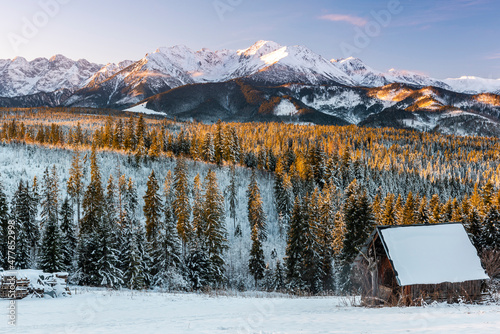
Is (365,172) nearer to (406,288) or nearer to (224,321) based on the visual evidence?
(406,288)

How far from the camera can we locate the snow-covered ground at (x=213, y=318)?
442 inches

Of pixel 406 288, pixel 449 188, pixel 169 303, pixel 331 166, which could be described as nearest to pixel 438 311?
pixel 406 288

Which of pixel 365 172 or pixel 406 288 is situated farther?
pixel 365 172

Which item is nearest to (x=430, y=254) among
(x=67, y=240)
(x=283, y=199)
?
(x=67, y=240)

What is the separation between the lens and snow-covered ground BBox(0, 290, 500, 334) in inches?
442

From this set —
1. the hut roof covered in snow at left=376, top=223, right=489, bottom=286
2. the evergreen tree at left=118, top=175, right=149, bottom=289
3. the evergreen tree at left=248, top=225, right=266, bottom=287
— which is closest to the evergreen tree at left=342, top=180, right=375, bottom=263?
the evergreen tree at left=248, top=225, right=266, bottom=287

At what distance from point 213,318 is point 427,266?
1373cm

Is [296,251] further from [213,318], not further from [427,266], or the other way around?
[213,318]

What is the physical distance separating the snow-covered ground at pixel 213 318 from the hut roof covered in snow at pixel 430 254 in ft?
8.97

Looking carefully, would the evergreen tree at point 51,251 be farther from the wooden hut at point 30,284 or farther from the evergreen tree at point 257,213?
the evergreen tree at point 257,213

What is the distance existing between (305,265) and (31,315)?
32044 millimetres

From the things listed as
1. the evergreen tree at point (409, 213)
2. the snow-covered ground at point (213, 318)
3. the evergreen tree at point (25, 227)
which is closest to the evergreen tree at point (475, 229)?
the evergreen tree at point (409, 213)

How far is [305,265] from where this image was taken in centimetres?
4050

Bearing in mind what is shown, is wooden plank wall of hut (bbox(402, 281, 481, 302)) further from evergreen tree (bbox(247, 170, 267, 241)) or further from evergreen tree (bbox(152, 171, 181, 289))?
evergreen tree (bbox(247, 170, 267, 241))
